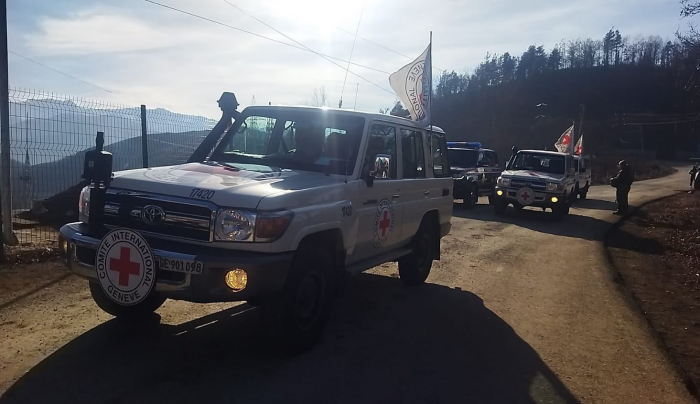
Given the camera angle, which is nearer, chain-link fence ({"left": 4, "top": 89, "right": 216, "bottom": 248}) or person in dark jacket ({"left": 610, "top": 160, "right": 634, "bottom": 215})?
chain-link fence ({"left": 4, "top": 89, "right": 216, "bottom": 248})

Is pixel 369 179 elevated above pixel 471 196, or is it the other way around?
pixel 369 179

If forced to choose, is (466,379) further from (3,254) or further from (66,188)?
(66,188)

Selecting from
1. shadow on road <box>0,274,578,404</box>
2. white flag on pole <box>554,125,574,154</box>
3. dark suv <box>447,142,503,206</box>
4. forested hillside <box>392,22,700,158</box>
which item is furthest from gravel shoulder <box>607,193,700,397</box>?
forested hillside <box>392,22,700,158</box>

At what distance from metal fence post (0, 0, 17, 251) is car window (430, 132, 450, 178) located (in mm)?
5860

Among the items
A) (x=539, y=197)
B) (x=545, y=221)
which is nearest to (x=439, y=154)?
(x=539, y=197)

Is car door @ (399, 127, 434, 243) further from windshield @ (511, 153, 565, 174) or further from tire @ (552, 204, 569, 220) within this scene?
windshield @ (511, 153, 565, 174)

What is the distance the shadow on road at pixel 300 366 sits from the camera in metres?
4.12

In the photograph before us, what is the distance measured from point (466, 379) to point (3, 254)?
6122 millimetres

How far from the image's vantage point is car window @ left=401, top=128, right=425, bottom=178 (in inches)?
274

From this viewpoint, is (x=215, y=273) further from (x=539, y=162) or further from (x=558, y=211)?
(x=539, y=162)

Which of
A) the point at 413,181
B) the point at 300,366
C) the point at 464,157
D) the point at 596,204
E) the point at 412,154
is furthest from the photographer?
the point at 596,204

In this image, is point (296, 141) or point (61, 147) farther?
point (61, 147)

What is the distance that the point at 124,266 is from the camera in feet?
14.1

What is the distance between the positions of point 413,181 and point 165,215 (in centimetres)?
337
